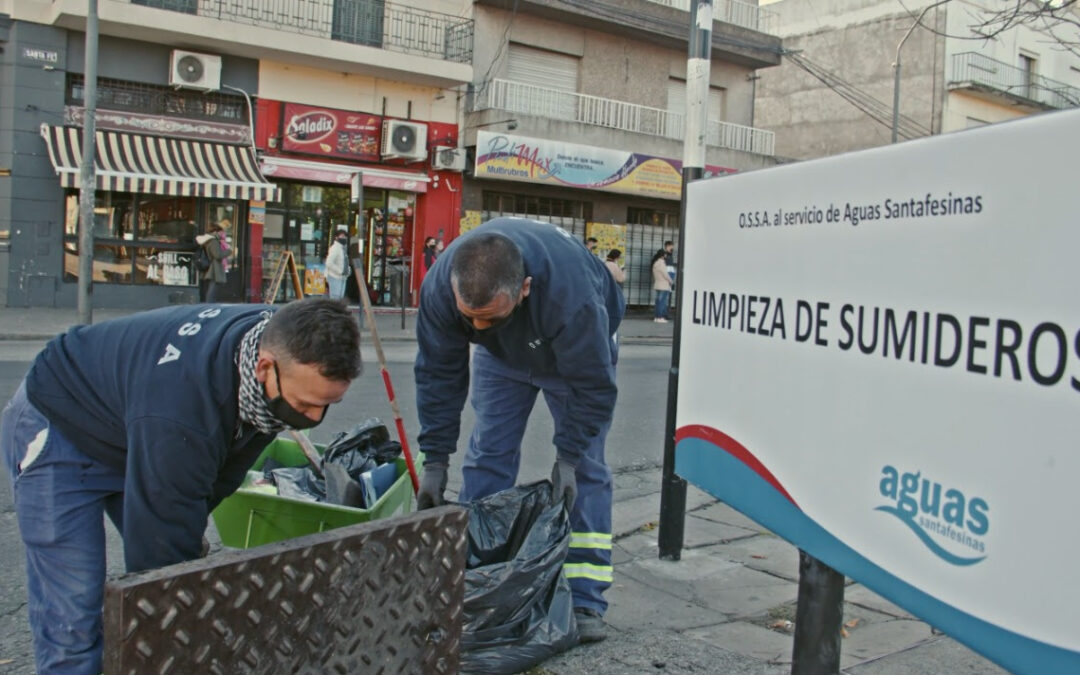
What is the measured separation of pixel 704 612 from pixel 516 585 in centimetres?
105

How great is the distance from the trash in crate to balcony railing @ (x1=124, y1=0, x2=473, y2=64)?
49.0 ft

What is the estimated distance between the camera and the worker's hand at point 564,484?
131 inches

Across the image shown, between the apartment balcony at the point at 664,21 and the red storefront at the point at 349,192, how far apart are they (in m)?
3.40

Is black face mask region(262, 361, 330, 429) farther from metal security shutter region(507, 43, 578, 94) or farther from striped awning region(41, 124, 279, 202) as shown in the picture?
metal security shutter region(507, 43, 578, 94)

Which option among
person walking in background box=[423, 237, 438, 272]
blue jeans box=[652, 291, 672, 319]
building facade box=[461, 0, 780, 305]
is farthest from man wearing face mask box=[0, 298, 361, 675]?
blue jeans box=[652, 291, 672, 319]

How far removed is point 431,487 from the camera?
3348mm

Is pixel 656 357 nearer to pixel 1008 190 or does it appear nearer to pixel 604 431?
pixel 604 431

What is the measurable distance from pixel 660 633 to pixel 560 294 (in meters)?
1.29

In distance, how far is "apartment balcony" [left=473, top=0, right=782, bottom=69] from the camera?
20.1m

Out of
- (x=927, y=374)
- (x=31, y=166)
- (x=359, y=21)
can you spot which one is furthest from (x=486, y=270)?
(x=359, y=21)

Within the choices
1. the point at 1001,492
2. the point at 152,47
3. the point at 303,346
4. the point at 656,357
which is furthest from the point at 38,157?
the point at 1001,492

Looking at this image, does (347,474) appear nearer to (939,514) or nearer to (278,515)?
(278,515)

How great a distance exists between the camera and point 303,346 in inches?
79.7

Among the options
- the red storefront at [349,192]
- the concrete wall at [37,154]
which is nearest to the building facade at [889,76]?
the red storefront at [349,192]
